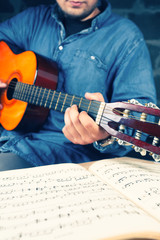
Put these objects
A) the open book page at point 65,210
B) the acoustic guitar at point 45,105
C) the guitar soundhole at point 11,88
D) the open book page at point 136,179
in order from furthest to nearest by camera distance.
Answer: the guitar soundhole at point 11,88
the acoustic guitar at point 45,105
the open book page at point 136,179
the open book page at point 65,210

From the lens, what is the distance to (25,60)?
3.27ft

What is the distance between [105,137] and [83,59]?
1.27 ft

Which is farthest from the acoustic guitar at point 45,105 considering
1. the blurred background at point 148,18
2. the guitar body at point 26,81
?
the blurred background at point 148,18

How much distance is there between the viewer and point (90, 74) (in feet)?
3.06

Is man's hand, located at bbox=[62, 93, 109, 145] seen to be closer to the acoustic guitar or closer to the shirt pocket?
the acoustic guitar

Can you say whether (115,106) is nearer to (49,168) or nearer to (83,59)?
(49,168)

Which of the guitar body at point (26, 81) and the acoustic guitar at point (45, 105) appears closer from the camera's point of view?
the acoustic guitar at point (45, 105)

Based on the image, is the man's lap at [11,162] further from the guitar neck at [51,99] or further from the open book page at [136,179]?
the open book page at [136,179]

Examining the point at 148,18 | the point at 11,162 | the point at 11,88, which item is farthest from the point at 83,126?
the point at 148,18

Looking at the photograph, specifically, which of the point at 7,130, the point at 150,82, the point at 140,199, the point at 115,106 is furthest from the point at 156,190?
the point at 7,130

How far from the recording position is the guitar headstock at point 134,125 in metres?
0.54

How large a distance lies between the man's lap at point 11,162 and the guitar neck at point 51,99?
0.71ft

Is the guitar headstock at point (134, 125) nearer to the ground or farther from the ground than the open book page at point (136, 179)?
farther from the ground

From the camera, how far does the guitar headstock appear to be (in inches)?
21.4
